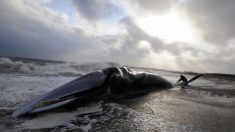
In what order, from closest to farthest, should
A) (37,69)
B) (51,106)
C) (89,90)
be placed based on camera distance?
(51,106) → (89,90) → (37,69)

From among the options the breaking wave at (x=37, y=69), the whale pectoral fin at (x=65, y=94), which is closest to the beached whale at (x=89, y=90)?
the whale pectoral fin at (x=65, y=94)

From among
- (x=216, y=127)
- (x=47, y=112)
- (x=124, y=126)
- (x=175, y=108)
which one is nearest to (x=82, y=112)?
(x=47, y=112)

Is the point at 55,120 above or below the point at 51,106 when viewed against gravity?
below

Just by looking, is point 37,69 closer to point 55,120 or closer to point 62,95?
point 62,95

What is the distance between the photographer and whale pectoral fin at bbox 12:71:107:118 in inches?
122

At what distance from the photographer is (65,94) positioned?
322 centimetres

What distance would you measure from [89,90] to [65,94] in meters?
0.37

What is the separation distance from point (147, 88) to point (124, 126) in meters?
2.75

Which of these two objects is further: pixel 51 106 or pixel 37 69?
pixel 37 69

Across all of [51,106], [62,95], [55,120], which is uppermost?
[62,95]

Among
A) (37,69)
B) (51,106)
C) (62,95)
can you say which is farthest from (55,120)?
(37,69)

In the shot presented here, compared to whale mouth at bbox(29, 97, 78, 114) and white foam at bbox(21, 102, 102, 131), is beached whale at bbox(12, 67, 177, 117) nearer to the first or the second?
whale mouth at bbox(29, 97, 78, 114)

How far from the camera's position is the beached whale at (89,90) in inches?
123

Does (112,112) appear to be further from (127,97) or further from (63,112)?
(127,97)
